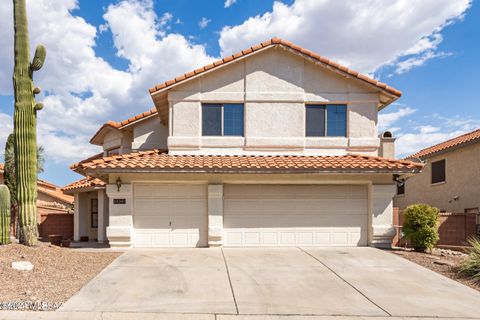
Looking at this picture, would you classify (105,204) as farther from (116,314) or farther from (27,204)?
(116,314)

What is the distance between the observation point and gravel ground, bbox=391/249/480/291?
9125 mm

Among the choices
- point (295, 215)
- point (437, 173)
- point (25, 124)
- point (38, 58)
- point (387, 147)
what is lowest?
point (295, 215)

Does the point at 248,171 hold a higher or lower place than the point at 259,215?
higher

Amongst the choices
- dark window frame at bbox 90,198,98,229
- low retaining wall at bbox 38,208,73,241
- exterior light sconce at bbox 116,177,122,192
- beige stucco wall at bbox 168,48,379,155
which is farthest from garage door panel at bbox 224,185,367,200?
low retaining wall at bbox 38,208,73,241

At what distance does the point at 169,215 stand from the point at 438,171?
17.1m

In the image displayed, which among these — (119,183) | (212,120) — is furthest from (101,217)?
(212,120)

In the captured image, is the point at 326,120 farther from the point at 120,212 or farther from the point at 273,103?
the point at 120,212

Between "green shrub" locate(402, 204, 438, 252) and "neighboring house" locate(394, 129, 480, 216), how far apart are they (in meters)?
7.51

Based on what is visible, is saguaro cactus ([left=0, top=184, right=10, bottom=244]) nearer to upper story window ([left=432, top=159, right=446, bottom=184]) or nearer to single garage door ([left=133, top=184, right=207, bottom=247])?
single garage door ([left=133, top=184, right=207, bottom=247])

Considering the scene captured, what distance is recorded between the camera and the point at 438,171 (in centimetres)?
2170

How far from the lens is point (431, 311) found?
22.2 ft

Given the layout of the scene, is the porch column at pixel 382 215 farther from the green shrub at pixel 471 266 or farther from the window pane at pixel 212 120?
the window pane at pixel 212 120

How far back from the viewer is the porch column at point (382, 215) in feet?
43.0

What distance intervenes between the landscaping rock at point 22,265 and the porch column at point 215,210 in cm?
584
